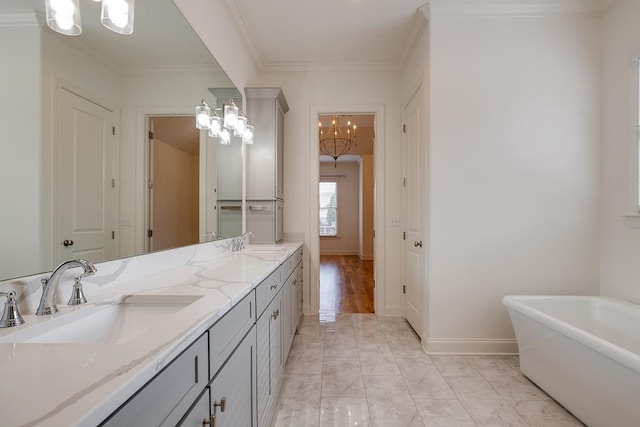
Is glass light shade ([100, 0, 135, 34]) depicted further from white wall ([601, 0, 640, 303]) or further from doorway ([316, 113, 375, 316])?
doorway ([316, 113, 375, 316])

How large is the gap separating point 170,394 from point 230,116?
1966 millimetres

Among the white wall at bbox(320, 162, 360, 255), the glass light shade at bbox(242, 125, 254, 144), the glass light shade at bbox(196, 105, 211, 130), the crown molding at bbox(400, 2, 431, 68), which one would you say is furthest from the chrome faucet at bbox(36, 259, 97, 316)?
the white wall at bbox(320, 162, 360, 255)

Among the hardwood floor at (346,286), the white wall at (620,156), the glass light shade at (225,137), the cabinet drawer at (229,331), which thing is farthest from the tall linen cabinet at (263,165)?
the white wall at (620,156)

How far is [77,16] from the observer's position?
920 millimetres

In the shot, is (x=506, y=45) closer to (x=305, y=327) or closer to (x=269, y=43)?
(x=269, y=43)

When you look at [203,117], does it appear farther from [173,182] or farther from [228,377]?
[228,377]

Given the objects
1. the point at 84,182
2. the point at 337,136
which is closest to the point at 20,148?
the point at 84,182

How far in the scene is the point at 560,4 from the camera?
245 cm

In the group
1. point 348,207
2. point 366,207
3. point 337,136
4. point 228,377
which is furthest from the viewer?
point 348,207

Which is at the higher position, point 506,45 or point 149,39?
point 506,45

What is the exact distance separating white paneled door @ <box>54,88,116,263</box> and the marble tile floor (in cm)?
139

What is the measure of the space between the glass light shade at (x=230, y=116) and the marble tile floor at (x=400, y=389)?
6.33 feet

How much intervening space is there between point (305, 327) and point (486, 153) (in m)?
2.41

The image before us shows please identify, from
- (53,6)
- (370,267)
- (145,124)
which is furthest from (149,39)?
(370,267)
